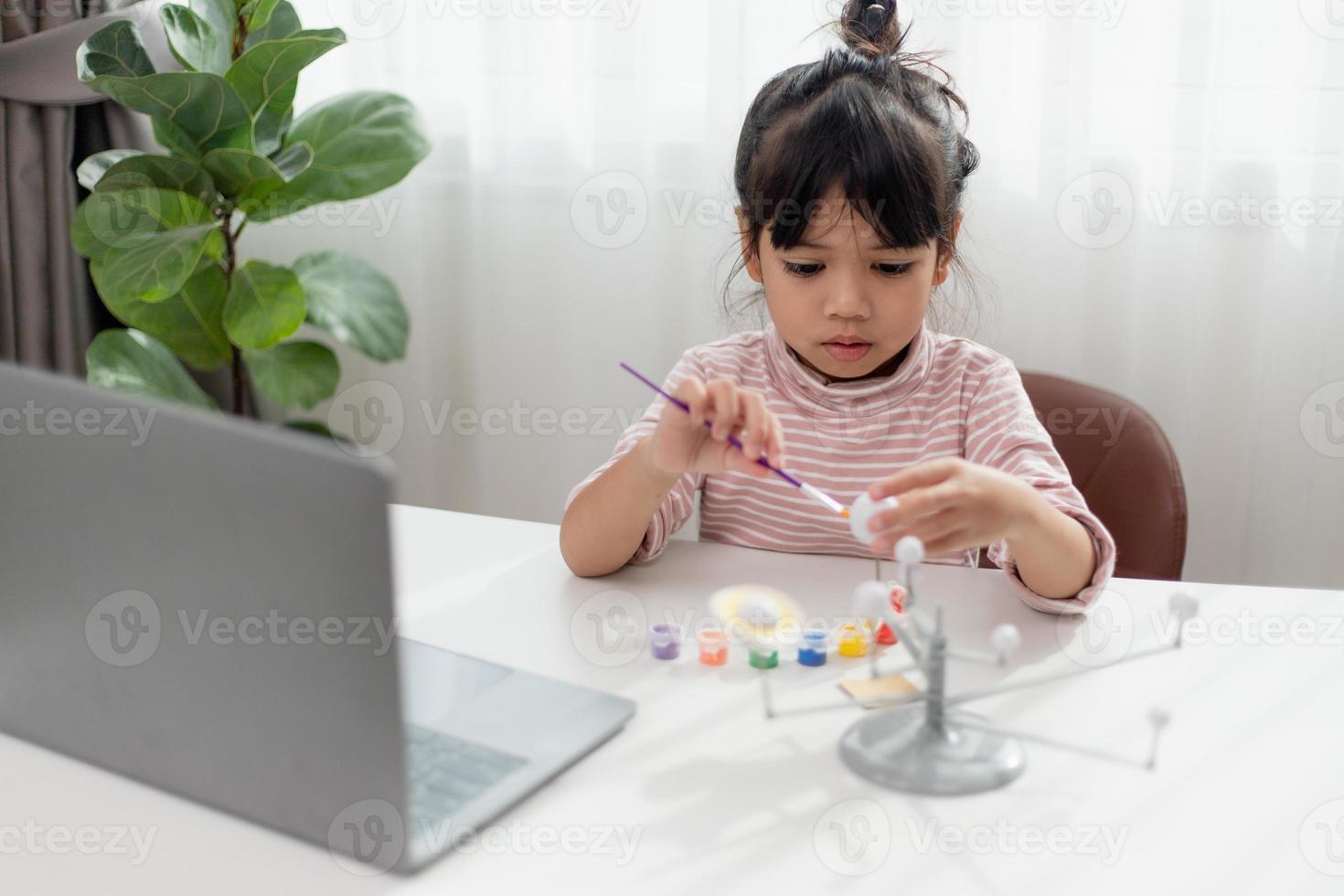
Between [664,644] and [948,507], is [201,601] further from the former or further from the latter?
[948,507]

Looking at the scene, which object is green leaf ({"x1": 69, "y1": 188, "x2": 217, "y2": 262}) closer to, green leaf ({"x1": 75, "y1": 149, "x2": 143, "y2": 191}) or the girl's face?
green leaf ({"x1": 75, "y1": 149, "x2": 143, "y2": 191})

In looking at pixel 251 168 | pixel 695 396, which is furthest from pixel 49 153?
pixel 695 396

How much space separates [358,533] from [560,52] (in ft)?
5.43

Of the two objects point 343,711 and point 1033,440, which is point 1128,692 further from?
point 343,711

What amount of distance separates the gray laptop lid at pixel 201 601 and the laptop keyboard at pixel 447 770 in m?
0.07

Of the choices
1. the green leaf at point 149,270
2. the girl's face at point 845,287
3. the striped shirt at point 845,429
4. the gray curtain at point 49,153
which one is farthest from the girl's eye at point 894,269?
the gray curtain at point 49,153

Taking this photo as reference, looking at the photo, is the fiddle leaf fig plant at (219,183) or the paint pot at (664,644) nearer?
the paint pot at (664,644)

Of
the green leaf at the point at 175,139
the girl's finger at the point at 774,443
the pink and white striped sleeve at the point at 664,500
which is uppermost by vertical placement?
the green leaf at the point at 175,139

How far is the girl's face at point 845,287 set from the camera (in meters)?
1.21

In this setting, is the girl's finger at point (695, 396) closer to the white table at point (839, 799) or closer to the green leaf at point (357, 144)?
the white table at point (839, 799)

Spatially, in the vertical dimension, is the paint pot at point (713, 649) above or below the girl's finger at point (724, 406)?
below

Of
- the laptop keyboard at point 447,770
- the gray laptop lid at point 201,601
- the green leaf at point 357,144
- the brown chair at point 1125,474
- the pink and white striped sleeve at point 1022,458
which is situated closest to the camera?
the gray laptop lid at point 201,601

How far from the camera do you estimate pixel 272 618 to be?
68 centimetres

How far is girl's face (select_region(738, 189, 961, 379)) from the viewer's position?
3.97 feet
